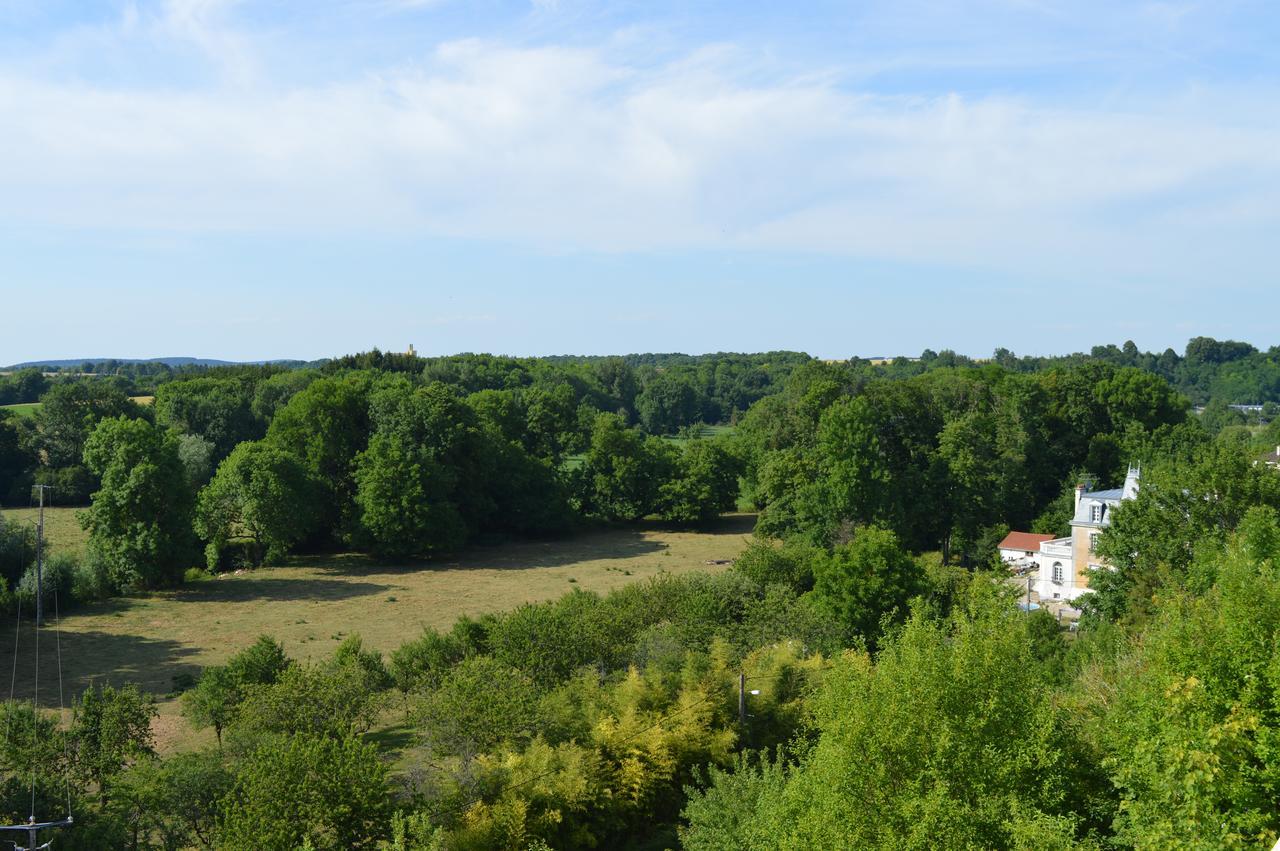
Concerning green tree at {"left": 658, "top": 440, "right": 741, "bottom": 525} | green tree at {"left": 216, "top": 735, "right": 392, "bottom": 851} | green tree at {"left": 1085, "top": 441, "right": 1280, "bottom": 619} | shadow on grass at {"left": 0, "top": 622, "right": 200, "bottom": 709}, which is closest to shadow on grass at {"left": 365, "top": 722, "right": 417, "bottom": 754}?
green tree at {"left": 216, "top": 735, "right": 392, "bottom": 851}

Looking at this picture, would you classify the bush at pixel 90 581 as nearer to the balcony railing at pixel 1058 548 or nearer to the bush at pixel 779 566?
the bush at pixel 779 566

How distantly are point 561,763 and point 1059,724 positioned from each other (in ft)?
28.9

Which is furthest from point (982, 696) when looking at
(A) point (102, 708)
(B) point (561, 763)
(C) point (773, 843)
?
(A) point (102, 708)

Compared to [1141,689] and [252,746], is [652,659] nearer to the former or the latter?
[252,746]

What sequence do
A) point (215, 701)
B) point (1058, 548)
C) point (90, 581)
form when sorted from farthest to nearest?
point (1058, 548) → point (90, 581) → point (215, 701)

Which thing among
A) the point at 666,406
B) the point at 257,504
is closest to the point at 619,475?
the point at 257,504

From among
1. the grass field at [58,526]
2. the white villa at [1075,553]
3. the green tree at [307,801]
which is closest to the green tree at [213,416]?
the grass field at [58,526]

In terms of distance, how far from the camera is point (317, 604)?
3909 cm

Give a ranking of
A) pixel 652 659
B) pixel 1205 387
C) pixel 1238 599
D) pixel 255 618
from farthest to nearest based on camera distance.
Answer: pixel 1205 387 → pixel 255 618 → pixel 652 659 → pixel 1238 599

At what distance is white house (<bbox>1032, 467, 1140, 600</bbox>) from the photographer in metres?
37.3

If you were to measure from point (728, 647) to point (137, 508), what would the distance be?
1131 inches

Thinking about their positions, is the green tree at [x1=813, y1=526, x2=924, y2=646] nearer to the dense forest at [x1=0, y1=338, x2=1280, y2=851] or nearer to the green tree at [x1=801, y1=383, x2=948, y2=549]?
the dense forest at [x1=0, y1=338, x2=1280, y2=851]

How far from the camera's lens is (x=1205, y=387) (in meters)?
164

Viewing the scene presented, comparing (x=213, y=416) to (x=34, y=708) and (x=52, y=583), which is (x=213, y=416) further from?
(x=34, y=708)
